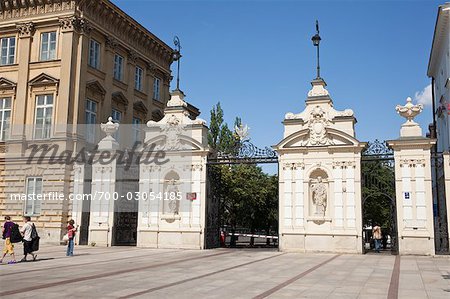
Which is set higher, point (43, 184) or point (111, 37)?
point (111, 37)

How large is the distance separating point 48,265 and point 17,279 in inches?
153

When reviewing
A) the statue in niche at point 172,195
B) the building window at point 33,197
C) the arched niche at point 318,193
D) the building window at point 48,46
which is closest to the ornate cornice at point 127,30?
the building window at point 48,46

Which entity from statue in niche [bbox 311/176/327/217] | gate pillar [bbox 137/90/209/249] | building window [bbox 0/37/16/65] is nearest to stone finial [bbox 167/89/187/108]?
gate pillar [bbox 137/90/209/249]

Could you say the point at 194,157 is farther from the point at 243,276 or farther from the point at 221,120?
the point at 221,120

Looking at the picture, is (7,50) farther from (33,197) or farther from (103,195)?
Result: (103,195)

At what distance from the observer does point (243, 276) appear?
13.8m

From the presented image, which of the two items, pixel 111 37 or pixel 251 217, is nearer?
pixel 111 37

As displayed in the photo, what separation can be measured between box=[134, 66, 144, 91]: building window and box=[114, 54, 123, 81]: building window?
2002mm

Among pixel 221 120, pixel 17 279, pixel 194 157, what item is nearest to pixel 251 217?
pixel 221 120

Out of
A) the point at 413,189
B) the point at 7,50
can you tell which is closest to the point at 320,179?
the point at 413,189

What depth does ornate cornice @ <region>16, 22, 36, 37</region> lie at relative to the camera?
31094 mm

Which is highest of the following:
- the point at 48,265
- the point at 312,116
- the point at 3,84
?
the point at 3,84

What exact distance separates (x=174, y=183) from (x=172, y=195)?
64cm

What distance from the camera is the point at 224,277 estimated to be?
1350cm
